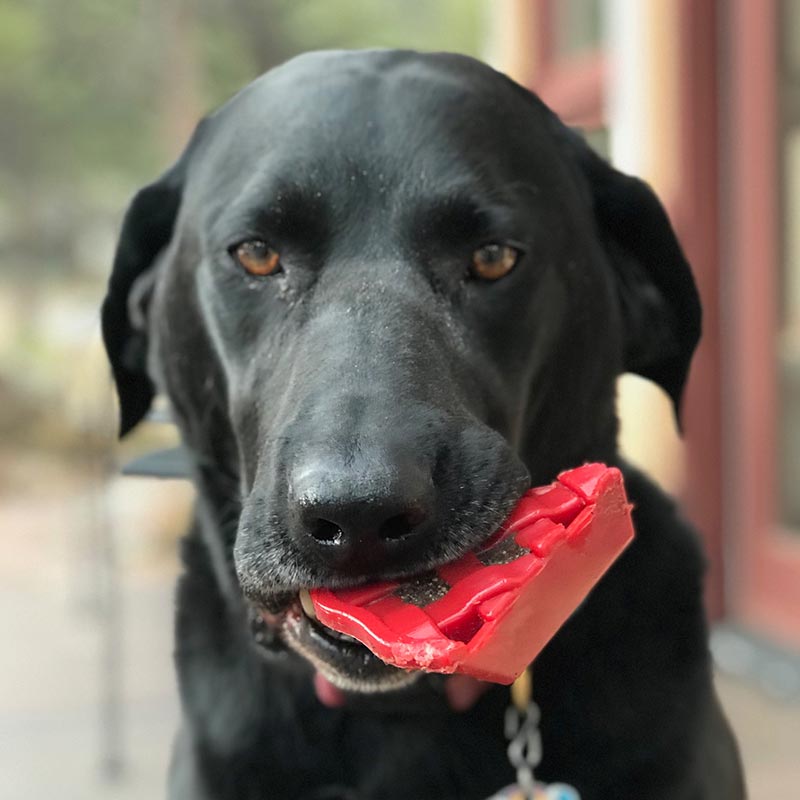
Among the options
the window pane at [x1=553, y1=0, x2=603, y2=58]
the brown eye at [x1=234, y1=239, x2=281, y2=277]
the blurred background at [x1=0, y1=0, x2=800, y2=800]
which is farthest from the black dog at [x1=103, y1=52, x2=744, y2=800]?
the window pane at [x1=553, y1=0, x2=603, y2=58]

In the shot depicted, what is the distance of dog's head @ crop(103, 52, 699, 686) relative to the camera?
3.54 feet

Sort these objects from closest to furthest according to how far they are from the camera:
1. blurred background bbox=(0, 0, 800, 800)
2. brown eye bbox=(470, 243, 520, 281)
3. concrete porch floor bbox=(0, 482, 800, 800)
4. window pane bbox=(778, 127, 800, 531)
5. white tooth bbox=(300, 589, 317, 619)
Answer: white tooth bbox=(300, 589, 317, 619)
brown eye bbox=(470, 243, 520, 281)
concrete porch floor bbox=(0, 482, 800, 800)
blurred background bbox=(0, 0, 800, 800)
window pane bbox=(778, 127, 800, 531)

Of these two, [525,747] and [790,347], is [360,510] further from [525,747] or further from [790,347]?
[790,347]

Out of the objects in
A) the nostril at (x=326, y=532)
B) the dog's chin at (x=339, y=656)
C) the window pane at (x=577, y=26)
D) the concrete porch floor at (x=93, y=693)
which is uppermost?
the nostril at (x=326, y=532)

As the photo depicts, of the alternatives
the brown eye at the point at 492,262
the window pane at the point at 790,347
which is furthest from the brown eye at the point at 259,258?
the window pane at the point at 790,347

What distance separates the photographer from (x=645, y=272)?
5.46 ft

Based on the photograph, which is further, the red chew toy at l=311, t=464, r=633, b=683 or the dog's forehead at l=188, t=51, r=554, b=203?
the dog's forehead at l=188, t=51, r=554, b=203

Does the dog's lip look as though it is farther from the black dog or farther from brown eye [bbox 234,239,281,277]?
brown eye [bbox 234,239,281,277]

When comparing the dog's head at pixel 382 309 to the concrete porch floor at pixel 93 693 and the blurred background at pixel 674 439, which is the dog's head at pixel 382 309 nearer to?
the blurred background at pixel 674 439

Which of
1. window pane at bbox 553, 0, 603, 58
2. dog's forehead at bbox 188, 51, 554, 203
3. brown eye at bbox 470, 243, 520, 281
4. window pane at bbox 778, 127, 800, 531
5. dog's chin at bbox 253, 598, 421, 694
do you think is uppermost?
dog's forehead at bbox 188, 51, 554, 203

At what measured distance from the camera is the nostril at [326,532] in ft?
3.39

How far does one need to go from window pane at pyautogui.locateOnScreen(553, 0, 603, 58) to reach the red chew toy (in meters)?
4.27

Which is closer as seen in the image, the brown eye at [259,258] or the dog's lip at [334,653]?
the dog's lip at [334,653]

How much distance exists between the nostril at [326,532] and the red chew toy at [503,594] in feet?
0.22
